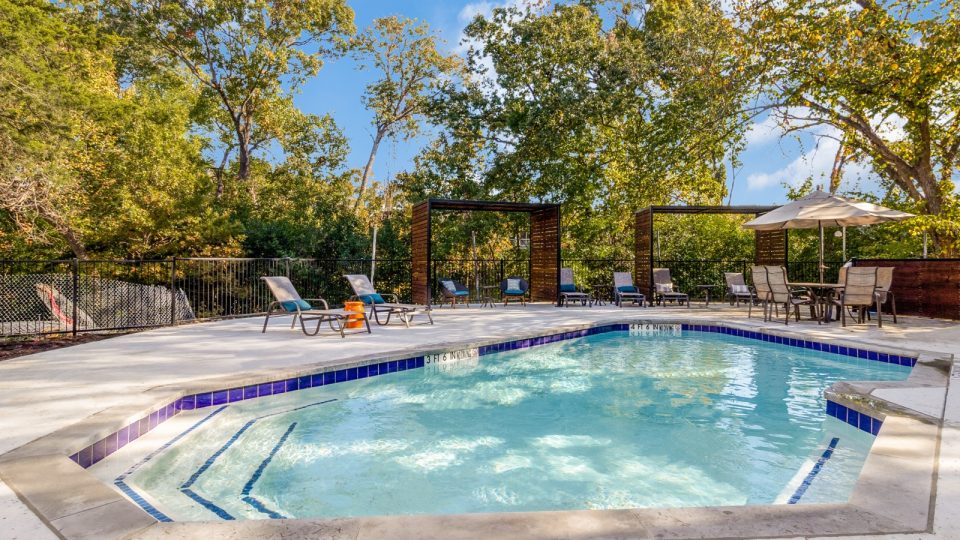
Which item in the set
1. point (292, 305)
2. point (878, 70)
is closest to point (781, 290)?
point (878, 70)

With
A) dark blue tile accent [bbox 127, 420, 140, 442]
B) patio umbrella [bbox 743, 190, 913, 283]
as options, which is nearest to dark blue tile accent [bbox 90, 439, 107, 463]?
dark blue tile accent [bbox 127, 420, 140, 442]

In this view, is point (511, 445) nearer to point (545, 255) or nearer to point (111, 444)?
point (111, 444)

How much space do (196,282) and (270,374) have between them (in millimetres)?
11030

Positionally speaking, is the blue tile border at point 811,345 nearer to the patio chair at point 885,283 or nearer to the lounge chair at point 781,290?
the lounge chair at point 781,290

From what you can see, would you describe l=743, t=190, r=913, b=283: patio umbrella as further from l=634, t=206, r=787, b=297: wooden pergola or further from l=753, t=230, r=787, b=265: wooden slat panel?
l=753, t=230, r=787, b=265: wooden slat panel

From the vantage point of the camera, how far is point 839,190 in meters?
18.9

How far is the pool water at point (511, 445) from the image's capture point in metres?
2.91

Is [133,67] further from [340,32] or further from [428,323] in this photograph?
[428,323]

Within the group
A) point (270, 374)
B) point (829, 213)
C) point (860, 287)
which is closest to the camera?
point (270, 374)

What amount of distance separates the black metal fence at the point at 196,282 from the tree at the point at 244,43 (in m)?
6.02

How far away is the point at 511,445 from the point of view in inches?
150

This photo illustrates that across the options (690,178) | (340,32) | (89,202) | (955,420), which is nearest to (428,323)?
(955,420)

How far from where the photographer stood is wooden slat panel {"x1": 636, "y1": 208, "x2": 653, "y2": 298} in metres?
12.4

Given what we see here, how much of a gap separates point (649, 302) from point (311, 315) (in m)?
8.18
